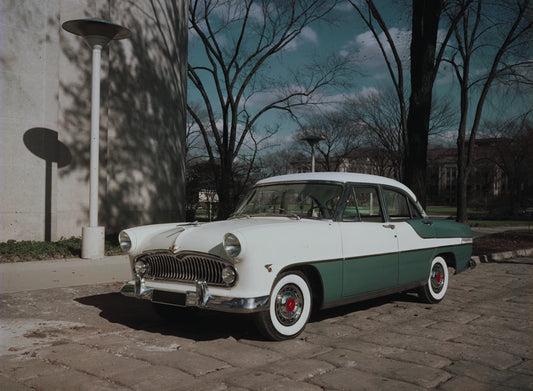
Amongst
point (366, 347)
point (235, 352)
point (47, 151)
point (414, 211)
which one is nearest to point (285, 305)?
point (235, 352)

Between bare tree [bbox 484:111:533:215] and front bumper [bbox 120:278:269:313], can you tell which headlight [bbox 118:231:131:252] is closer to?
front bumper [bbox 120:278:269:313]

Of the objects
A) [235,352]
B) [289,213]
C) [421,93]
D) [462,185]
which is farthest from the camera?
[462,185]

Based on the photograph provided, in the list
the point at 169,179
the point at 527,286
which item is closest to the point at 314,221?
the point at 527,286

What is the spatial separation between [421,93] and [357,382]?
956 cm

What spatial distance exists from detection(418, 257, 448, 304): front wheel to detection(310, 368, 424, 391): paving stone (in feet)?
10.2

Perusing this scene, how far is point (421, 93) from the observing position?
11.9m

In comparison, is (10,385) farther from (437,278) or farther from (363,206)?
(437,278)

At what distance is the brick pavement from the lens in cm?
364

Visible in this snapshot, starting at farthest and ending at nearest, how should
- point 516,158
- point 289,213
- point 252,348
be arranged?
point 516,158, point 289,213, point 252,348

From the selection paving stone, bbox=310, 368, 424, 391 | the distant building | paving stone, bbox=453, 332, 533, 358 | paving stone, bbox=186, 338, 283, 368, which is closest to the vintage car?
paving stone, bbox=186, 338, 283, 368

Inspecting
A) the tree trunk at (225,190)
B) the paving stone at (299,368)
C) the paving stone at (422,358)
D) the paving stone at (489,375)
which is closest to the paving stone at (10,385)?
the paving stone at (299,368)

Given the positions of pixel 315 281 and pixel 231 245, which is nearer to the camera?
pixel 231 245

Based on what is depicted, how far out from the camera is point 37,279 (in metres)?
7.33

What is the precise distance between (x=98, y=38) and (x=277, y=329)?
6.83 metres
